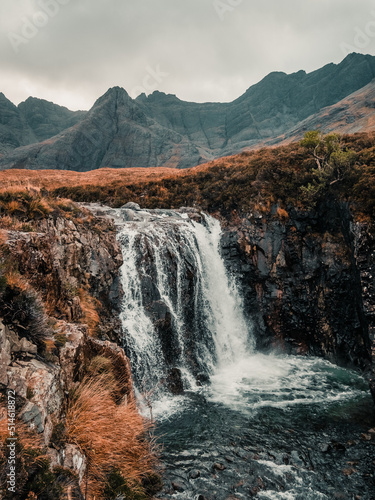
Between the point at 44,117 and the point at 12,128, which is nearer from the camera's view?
the point at 12,128

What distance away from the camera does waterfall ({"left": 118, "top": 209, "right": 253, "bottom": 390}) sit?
1639 cm

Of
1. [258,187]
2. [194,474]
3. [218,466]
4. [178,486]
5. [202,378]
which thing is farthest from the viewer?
[258,187]

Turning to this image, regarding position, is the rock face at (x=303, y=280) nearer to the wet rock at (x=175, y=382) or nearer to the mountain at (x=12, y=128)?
the wet rock at (x=175, y=382)

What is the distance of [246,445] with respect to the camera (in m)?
10.9

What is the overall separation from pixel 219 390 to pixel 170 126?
643 ft

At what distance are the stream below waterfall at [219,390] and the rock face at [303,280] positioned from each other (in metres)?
1.25

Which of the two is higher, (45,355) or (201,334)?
(45,355)

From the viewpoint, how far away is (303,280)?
2239 cm

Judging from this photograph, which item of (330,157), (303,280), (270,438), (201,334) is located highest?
(330,157)

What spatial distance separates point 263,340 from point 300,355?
9.42ft

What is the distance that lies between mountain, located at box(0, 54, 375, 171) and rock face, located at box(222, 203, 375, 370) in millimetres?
84443

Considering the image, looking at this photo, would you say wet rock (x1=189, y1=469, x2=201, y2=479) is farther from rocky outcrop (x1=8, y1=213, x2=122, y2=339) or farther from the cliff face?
rocky outcrop (x1=8, y1=213, x2=122, y2=339)

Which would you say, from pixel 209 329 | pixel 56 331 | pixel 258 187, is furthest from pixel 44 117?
pixel 56 331

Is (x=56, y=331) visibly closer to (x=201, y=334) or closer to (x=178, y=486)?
(x=178, y=486)
